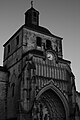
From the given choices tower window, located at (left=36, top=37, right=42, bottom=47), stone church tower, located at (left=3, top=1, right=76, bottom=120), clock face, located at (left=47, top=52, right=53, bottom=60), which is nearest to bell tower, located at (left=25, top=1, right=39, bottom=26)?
stone church tower, located at (left=3, top=1, right=76, bottom=120)

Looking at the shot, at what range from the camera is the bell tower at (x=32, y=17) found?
1312 inches

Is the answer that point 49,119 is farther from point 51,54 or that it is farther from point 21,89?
point 51,54

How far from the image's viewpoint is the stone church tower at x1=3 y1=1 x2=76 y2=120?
2434cm

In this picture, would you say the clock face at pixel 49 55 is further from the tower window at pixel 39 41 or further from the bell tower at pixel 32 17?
the bell tower at pixel 32 17

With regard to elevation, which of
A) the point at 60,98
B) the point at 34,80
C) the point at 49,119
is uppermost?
the point at 34,80

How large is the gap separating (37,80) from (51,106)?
460 centimetres

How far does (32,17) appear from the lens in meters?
33.5

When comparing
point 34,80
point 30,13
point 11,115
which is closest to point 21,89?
point 34,80

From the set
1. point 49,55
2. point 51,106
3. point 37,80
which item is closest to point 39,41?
point 49,55

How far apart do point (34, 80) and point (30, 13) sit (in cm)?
1388

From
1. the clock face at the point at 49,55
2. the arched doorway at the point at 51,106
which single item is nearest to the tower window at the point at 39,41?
the clock face at the point at 49,55

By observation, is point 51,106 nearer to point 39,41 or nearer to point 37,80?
point 37,80

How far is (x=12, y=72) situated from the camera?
30.7 m

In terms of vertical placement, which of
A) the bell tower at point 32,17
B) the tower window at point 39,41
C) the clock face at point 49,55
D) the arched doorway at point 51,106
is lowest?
the arched doorway at point 51,106
